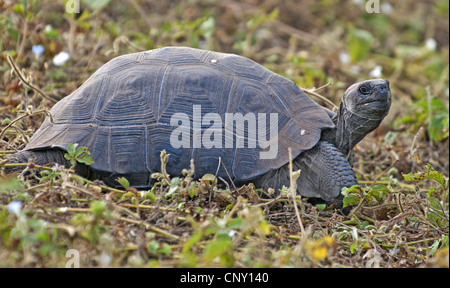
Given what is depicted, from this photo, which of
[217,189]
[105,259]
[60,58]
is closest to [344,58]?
[60,58]

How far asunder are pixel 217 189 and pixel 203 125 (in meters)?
0.43

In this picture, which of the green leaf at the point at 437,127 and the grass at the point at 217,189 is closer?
the grass at the point at 217,189

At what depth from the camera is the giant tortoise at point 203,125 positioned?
345 centimetres

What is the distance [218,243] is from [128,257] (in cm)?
52

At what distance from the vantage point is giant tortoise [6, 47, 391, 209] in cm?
345

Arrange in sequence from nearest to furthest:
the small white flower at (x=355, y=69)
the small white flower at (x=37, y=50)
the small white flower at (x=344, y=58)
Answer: the small white flower at (x=37, y=50) → the small white flower at (x=355, y=69) → the small white flower at (x=344, y=58)

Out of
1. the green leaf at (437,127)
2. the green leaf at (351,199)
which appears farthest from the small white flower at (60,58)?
the green leaf at (437,127)

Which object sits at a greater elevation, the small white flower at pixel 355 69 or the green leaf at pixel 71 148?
the small white flower at pixel 355 69

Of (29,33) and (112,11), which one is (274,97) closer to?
(29,33)

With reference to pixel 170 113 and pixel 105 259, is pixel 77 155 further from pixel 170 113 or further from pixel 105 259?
pixel 105 259

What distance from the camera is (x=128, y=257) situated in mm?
2609

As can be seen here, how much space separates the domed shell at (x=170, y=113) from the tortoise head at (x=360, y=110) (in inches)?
4.4

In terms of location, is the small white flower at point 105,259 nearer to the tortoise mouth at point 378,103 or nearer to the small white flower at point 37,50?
the tortoise mouth at point 378,103

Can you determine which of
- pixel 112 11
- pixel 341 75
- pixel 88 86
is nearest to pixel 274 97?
pixel 88 86
